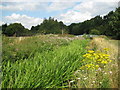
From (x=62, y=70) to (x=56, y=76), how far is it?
30 cm

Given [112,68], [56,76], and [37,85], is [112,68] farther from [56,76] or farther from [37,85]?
[37,85]

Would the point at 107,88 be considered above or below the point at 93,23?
below

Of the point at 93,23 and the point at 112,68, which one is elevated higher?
the point at 93,23

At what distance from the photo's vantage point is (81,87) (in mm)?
2508

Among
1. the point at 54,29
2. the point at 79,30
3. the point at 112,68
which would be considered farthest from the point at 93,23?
the point at 112,68

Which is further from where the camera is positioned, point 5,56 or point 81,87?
point 5,56

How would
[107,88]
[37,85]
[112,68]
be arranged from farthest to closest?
1. [112,68]
2. [107,88]
3. [37,85]

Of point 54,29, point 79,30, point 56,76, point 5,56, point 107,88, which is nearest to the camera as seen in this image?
point 107,88

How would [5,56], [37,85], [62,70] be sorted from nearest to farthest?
[37,85], [62,70], [5,56]

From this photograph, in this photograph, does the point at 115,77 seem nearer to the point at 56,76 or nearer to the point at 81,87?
the point at 81,87

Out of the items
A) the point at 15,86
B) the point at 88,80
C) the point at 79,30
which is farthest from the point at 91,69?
the point at 79,30

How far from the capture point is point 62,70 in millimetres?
3234

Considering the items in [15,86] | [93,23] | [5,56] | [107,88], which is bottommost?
[107,88]

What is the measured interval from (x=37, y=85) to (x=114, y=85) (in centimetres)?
135
